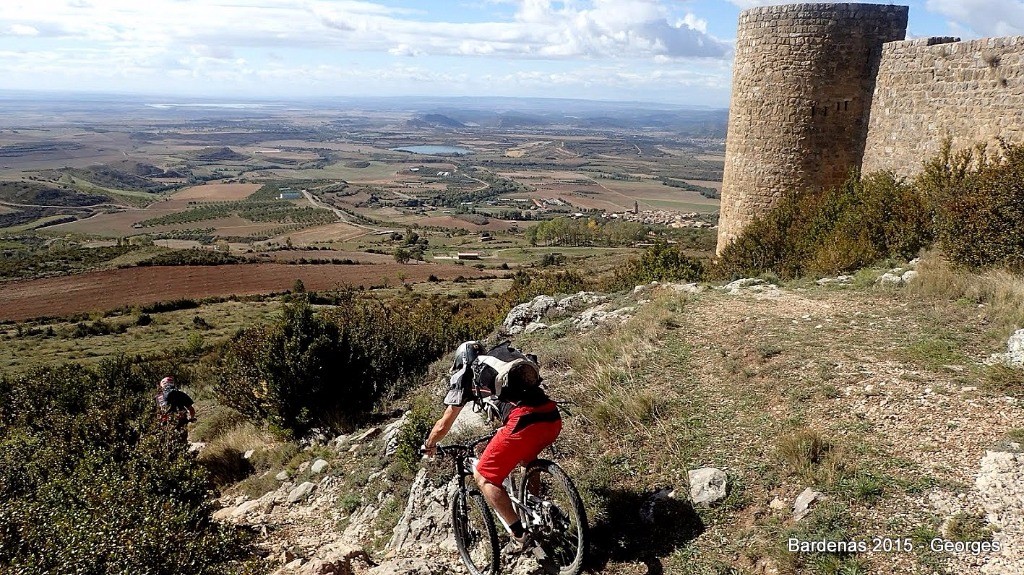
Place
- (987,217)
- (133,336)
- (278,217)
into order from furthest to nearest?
(278,217), (133,336), (987,217)

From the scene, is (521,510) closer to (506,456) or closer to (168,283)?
(506,456)

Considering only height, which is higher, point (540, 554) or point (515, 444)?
point (515, 444)

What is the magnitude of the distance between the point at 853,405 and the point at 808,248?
7.00 m

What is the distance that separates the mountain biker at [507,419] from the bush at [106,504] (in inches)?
80.4

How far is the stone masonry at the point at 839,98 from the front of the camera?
32.6 feet

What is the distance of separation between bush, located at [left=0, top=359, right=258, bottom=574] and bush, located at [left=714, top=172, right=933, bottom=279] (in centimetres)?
944

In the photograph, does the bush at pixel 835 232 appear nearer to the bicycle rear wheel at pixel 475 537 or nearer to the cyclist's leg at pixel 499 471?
the bicycle rear wheel at pixel 475 537

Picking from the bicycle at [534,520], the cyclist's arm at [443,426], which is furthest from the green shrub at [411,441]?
the cyclist's arm at [443,426]

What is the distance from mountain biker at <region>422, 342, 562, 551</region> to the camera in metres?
3.91

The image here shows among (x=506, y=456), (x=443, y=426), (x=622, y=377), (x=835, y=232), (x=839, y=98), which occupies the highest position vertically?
(x=839, y=98)

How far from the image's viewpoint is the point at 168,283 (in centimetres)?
4222

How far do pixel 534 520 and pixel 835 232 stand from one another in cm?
871

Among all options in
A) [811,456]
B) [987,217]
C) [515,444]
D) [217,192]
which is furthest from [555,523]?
[217,192]

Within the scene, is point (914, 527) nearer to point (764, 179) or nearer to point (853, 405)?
point (853, 405)
